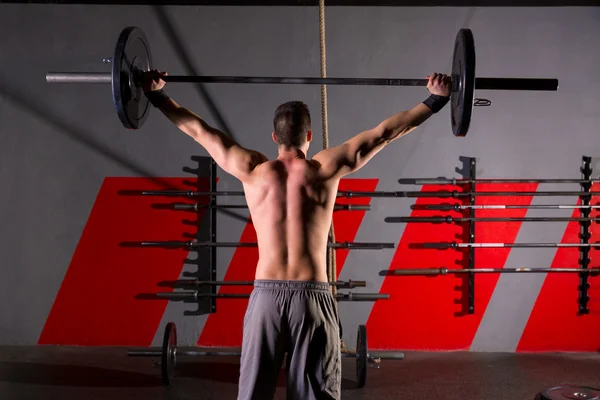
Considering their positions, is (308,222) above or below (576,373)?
above

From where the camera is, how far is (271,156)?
321 centimetres

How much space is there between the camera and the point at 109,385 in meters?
2.69

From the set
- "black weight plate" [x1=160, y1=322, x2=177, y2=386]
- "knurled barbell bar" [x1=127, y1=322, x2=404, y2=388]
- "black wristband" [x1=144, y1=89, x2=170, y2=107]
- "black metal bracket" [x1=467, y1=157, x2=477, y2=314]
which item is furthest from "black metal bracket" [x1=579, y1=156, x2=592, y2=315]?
"black wristband" [x1=144, y1=89, x2=170, y2=107]

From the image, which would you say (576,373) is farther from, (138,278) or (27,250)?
(27,250)

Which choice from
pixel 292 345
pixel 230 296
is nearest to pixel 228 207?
pixel 230 296

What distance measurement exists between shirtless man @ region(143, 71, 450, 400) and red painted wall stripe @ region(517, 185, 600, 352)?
190cm

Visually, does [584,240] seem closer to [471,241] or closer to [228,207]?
[471,241]

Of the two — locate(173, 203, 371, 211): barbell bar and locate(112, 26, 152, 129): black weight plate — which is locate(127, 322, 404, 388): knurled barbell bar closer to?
locate(173, 203, 371, 211): barbell bar

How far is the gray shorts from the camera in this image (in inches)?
63.3

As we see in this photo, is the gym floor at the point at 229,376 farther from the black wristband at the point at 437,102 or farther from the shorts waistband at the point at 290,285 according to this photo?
the black wristband at the point at 437,102

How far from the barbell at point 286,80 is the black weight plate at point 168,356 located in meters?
1.26

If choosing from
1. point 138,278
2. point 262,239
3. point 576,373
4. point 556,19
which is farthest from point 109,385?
point 556,19

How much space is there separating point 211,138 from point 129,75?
1.16ft

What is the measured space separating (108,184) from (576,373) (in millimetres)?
2889
